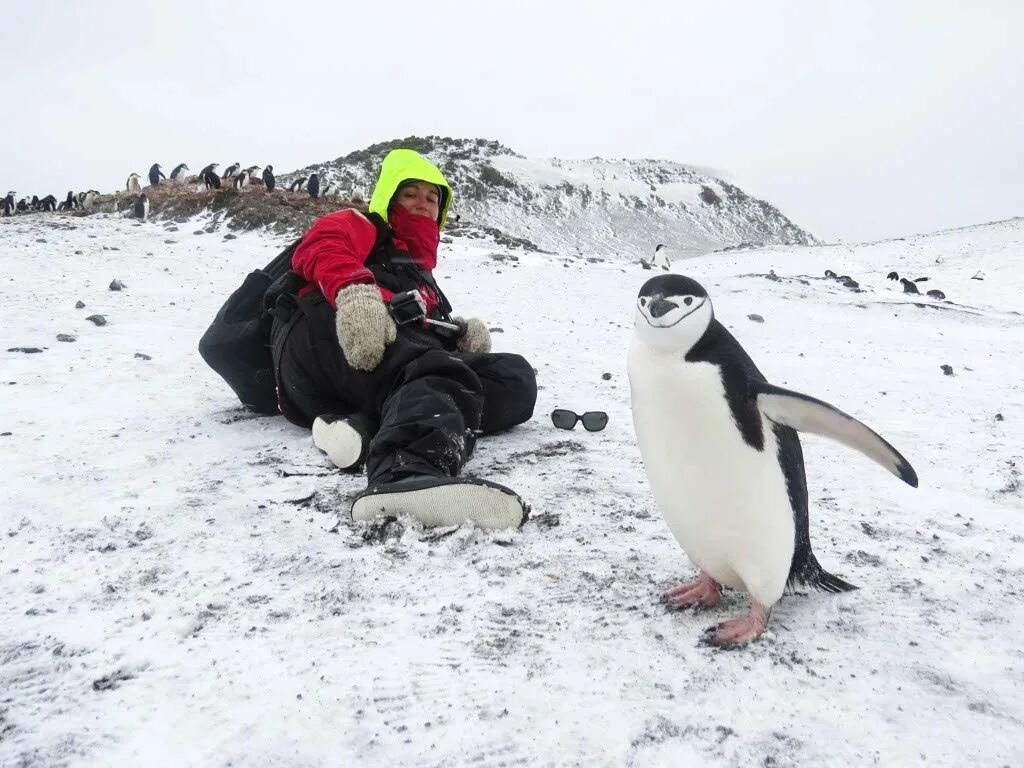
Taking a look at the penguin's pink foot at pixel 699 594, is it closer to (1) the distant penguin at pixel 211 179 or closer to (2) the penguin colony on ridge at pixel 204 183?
(2) the penguin colony on ridge at pixel 204 183

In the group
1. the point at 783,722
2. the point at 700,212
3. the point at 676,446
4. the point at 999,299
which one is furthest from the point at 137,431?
the point at 700,212

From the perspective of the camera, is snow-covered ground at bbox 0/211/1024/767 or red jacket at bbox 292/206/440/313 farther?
red jacket at bbox 292/206/440/313

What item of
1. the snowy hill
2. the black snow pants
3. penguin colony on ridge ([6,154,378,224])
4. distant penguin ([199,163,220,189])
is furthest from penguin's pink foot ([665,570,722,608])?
the snowy hill

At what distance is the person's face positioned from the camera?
10.4 feet

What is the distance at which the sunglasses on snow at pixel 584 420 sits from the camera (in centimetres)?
309

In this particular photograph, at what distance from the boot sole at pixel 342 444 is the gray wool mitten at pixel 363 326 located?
23 centimetres

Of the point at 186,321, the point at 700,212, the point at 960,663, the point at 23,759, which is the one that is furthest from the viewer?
the point at 700,212

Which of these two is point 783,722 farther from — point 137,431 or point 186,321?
point 186,321

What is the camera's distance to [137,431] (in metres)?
2.88

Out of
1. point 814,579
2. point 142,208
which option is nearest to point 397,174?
point 814,579

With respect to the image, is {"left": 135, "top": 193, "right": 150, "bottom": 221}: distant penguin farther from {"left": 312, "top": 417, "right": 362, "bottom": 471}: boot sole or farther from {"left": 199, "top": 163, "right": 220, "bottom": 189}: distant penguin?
{"left": 312, "top": 417, "right": 362, "bottom": 471}: boot sole

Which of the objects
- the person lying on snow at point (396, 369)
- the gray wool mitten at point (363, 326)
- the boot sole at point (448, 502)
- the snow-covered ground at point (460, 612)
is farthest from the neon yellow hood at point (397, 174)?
the boot sole at point (448, 502)

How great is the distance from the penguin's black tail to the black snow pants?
102 centimetres

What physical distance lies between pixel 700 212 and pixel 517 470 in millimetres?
32633
